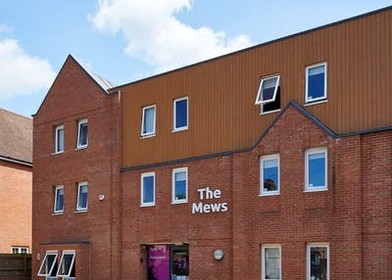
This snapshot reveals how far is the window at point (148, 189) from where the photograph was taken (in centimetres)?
2444

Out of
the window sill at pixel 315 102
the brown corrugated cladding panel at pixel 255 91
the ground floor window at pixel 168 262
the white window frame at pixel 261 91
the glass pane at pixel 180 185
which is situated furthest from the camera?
the glass pane at pixel 180 185

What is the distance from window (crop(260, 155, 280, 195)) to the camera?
2050 centimetres

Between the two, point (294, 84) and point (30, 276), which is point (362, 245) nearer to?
point (294, 84)

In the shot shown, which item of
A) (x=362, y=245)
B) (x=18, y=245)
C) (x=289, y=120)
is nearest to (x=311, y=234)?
(x=362, y=245)

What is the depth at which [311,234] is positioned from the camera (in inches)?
756

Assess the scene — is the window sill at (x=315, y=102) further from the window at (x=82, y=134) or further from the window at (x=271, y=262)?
the window at (x=82, y=134)

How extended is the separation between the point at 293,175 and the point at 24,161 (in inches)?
912

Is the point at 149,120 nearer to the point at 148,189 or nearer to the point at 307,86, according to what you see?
the point at 148,189

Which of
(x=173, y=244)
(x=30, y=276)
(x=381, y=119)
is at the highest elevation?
(x=381, y=119)

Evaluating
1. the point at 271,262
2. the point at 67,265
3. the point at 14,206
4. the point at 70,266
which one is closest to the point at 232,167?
the point at 271,262

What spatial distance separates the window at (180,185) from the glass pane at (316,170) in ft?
16.6

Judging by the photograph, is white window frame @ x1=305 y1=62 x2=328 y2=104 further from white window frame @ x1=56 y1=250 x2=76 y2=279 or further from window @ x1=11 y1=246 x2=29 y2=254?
window @ x1=11 y1=246 x2=29 y2=254

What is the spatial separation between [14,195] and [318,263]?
23265mm

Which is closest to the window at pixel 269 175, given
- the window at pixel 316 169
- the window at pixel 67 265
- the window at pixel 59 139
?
the window at pixel 316 169
